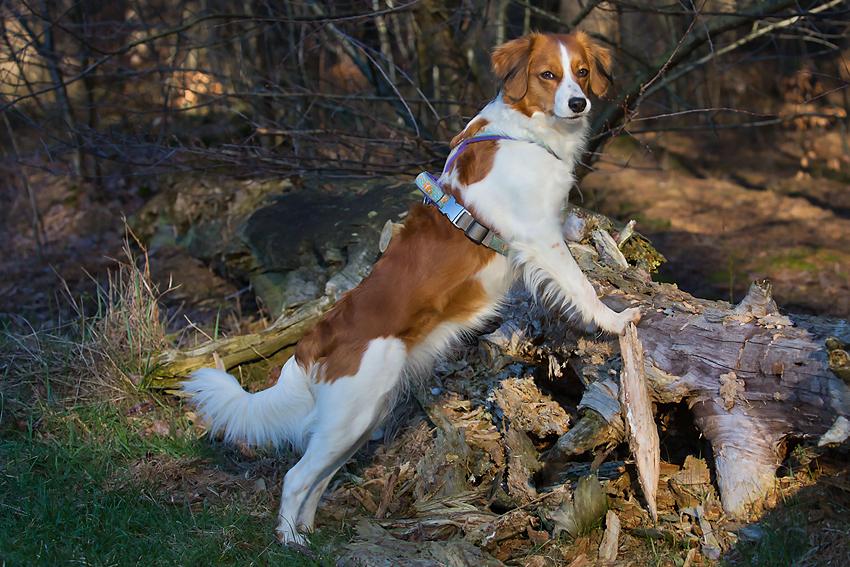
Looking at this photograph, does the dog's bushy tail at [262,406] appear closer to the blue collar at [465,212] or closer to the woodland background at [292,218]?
the woodland background at [292,218]

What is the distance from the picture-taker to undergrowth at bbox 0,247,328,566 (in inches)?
103

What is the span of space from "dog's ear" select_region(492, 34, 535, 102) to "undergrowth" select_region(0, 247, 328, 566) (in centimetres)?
229

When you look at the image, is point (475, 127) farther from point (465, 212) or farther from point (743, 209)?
point (743, 209)

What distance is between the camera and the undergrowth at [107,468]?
8.57ft

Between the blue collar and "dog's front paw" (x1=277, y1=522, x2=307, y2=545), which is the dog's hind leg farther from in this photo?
the blue collar

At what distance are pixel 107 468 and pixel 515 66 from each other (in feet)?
9.66

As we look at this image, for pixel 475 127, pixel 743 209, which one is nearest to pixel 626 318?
pixel 475 127

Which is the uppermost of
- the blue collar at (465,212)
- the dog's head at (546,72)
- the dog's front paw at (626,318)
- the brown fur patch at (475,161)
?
the dog's head at (546,72)

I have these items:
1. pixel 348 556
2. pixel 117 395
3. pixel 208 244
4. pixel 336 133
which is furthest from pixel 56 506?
pixel 208 244

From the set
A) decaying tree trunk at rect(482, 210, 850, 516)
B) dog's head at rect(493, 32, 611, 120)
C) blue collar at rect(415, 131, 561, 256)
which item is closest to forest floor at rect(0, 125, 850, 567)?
decaying tree trunk at rect(482, 210, 850, 516)

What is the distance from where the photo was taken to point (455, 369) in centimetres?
366

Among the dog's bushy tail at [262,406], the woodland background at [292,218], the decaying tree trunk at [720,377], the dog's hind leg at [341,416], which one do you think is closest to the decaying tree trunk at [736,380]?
the decaying tree trunk at [720,377]

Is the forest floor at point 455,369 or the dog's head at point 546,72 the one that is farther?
the dog's head at point 546,72

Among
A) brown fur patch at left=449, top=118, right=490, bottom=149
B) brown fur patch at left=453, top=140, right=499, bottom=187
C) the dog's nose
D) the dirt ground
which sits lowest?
the dirt ground
